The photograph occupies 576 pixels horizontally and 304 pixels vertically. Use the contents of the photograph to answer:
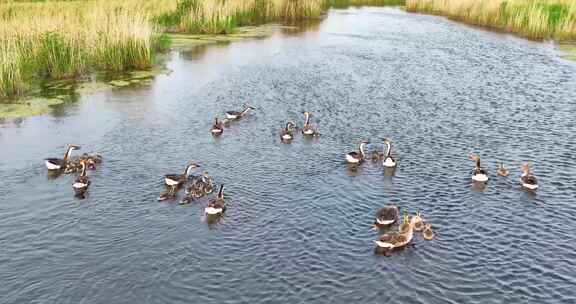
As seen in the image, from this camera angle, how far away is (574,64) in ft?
107

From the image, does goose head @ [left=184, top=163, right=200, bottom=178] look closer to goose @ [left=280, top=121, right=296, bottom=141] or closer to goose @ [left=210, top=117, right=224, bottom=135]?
goose @ [left=210, top=117, right=224, bottom=135]

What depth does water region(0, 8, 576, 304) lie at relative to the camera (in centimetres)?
1193

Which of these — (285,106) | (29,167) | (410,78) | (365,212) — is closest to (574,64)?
(410,78)

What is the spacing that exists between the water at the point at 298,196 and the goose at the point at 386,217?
1.60 feet

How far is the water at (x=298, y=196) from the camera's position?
1193 centimetres

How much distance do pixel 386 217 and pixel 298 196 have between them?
297cm

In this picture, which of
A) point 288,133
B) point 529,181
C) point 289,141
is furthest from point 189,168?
point 529,181

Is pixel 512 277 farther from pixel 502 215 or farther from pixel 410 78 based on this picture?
pixel 410 78

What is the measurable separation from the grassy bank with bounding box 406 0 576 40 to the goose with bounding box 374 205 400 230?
3270 cm

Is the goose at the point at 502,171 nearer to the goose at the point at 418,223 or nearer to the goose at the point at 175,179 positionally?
the goose at the point at 418,223

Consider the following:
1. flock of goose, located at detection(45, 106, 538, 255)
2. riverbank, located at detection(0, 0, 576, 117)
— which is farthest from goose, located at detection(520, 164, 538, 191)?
riverbank, located at detection(0, 0, 576, 117)

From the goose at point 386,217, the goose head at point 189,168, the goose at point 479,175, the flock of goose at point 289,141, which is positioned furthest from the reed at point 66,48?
the goose at point 479,175

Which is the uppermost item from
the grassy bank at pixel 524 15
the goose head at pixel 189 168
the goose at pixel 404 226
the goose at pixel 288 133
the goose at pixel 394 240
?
the grassy bank at pixel 524 15

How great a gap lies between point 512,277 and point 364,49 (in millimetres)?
27533
